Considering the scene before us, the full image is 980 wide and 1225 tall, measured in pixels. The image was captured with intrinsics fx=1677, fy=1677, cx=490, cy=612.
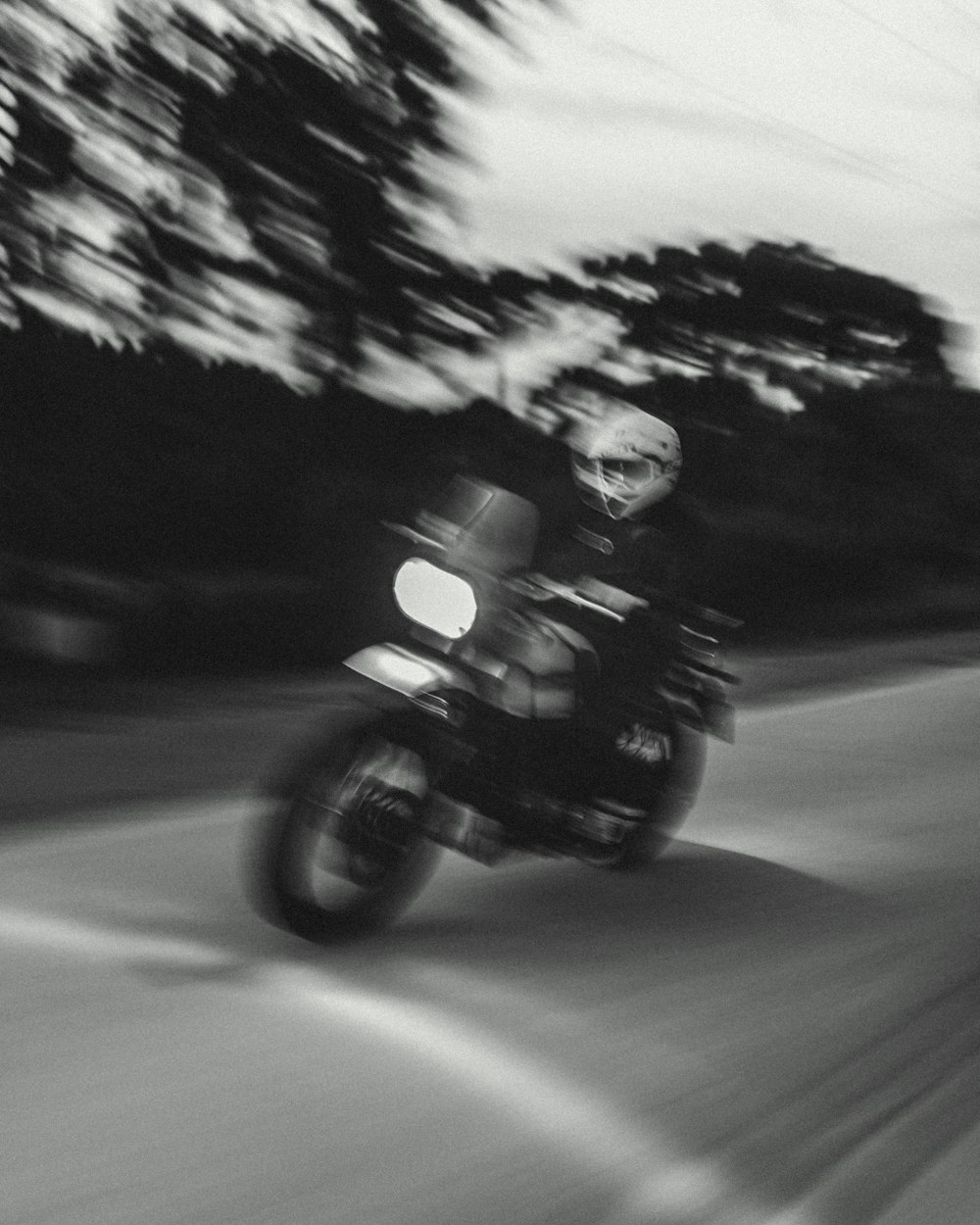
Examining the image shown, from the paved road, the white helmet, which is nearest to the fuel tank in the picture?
the white helmet

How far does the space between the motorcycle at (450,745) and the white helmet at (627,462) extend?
31cm

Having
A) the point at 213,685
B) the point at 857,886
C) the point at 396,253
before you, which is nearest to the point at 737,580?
the point at 396,253

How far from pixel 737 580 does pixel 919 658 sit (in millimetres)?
3117

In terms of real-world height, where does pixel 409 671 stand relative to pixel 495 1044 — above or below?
above

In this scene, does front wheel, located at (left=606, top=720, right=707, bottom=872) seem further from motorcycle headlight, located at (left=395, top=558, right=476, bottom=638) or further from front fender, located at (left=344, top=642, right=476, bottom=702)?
motorcycle headlight, located at (left=395, top=558, right=476, bottom=638)

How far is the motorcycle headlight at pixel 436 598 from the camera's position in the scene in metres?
4.23

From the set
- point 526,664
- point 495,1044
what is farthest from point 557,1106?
point 526,664

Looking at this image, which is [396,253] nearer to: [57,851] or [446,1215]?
[57,851]

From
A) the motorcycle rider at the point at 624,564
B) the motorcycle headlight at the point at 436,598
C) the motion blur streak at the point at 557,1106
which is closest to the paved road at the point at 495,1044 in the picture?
the motion blur streak at the point at 557,1106

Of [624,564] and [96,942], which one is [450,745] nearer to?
[624,564]

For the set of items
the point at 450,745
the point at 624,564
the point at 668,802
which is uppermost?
the point at 624,564

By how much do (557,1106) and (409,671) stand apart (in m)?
1.29

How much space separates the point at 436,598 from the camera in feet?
14.0

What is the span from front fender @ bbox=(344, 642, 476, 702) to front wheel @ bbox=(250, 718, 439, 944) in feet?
0.39
